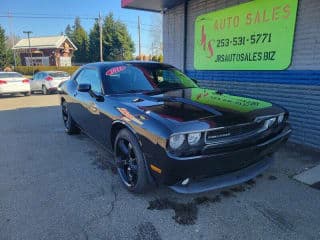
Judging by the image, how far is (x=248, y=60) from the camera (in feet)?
18.7

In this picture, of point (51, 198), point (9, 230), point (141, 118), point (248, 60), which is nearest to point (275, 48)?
point (248, 60)

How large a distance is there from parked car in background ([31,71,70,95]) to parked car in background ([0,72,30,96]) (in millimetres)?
992

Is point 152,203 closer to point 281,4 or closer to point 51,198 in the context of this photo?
point 51,198

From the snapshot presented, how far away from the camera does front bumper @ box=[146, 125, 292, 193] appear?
252cm

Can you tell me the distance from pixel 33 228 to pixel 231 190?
7.33ft

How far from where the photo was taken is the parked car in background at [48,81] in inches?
589

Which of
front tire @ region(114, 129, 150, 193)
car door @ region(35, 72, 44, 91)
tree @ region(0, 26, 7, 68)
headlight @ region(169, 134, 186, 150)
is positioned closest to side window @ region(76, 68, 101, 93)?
front tire @ region(114, 129, 150, 193)

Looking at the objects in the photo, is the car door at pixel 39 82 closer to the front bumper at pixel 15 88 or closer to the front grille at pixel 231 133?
the front bumper at pixel 15 88

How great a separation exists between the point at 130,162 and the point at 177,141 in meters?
0.95

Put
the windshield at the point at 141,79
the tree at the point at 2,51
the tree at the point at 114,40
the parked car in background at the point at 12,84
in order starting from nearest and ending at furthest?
1. the windshield at the point at 141,79
2. the parked car in background at the point at 12,84
3. the tree at the point at 2,51
4. the tree at the point at 114,40

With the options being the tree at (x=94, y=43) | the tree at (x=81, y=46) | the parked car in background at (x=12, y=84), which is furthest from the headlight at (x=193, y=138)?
the tree at (x=81, y=46)

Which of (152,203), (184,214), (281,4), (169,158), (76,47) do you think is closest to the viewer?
(169,158)

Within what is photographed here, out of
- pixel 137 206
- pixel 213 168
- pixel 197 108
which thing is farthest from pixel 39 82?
pixel 213 168

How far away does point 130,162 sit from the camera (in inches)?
128
